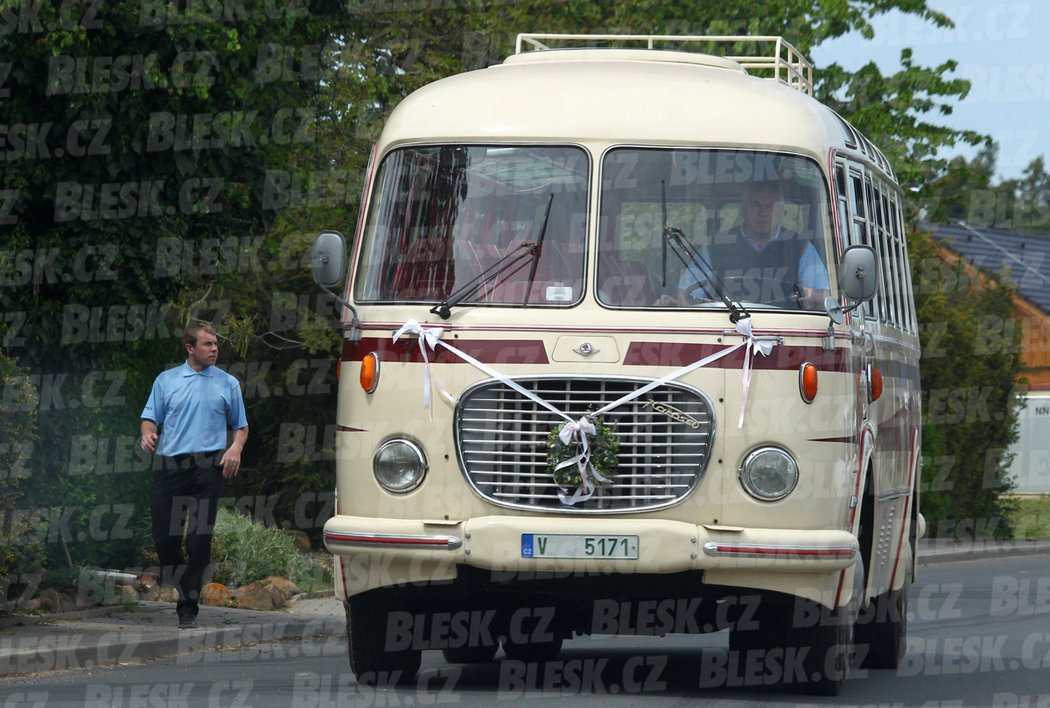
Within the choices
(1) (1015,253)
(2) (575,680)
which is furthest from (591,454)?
(1) (1015,253)

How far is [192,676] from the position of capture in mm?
11406

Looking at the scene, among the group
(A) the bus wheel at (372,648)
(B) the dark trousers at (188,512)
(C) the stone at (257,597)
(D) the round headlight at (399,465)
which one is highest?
(D) the round headlight at (399,465)

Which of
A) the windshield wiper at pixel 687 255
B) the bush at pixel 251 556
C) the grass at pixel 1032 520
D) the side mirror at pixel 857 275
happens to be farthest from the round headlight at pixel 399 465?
the grass at pixel 1032 520

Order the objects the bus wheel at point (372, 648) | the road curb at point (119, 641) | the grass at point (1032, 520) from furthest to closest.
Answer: the grass at point (1032, 520), the road curb at point (119, 641), the bus wheel at point (372, 648)

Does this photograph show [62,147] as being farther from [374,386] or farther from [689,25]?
[689,25]

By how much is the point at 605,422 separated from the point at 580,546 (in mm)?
610

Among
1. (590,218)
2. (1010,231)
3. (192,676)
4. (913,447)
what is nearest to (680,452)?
(590,218)

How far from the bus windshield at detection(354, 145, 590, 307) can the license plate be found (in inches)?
47.1

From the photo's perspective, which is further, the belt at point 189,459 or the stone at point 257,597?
the stone at point 257,597

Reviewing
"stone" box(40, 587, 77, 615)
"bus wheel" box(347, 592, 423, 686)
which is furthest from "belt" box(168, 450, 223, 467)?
"bus wheel" box(347, 592, 423, 686)

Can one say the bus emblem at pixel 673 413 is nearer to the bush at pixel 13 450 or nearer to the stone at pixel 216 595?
the bush at pixel 13 450

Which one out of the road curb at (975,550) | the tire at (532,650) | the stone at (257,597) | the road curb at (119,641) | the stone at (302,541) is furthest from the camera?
the road curb at (975,550)

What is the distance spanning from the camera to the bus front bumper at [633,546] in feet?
32.6

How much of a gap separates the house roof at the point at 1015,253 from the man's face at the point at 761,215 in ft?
181
